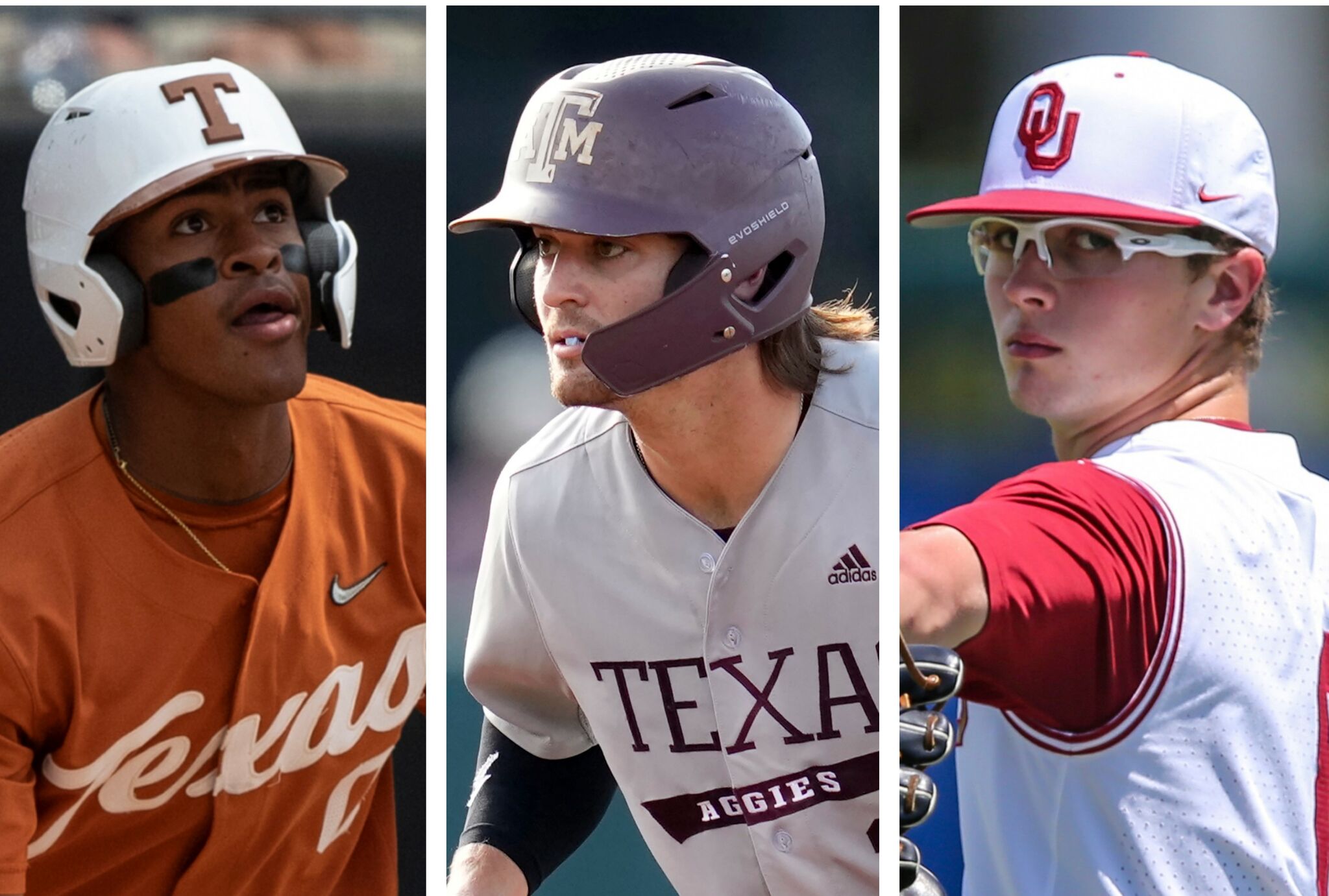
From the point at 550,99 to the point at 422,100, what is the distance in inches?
11.7

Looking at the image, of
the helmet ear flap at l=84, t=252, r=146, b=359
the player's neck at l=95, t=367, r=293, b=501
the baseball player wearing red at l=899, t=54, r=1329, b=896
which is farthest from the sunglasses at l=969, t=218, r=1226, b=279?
the helmet ear flap at l=84, t=252, r=146, b=359

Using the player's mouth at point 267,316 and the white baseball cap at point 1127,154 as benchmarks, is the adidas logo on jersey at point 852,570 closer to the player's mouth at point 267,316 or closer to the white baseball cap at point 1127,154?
the white baseball cap at point 1127,154

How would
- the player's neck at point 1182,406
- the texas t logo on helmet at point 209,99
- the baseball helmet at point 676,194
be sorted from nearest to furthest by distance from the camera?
the baseball helmet at point 676,194, the texas t logo on helmet at point 209,99, the player's neck at point 1182,406

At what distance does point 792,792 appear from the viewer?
2.43 meters

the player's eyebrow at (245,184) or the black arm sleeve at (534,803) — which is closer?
the player's eyebrow at (245,184)

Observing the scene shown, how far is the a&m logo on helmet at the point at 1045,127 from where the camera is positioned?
2.43 m

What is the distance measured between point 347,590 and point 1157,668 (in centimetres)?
129

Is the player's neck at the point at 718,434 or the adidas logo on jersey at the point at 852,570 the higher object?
the player's neck at the point at 718,434

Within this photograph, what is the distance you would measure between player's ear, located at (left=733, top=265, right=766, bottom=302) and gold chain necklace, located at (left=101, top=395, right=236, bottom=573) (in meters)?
0.92

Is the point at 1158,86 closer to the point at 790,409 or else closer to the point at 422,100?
the point at 790,409

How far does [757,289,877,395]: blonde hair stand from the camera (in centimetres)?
239

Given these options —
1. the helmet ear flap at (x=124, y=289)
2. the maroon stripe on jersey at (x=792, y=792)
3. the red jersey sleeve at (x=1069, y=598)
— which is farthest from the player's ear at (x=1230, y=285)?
the helmet ear flap at (x=124, y=289)

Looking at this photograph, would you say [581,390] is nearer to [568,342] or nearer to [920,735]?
[568,342]

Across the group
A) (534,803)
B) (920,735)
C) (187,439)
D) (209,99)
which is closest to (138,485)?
(187,439)
